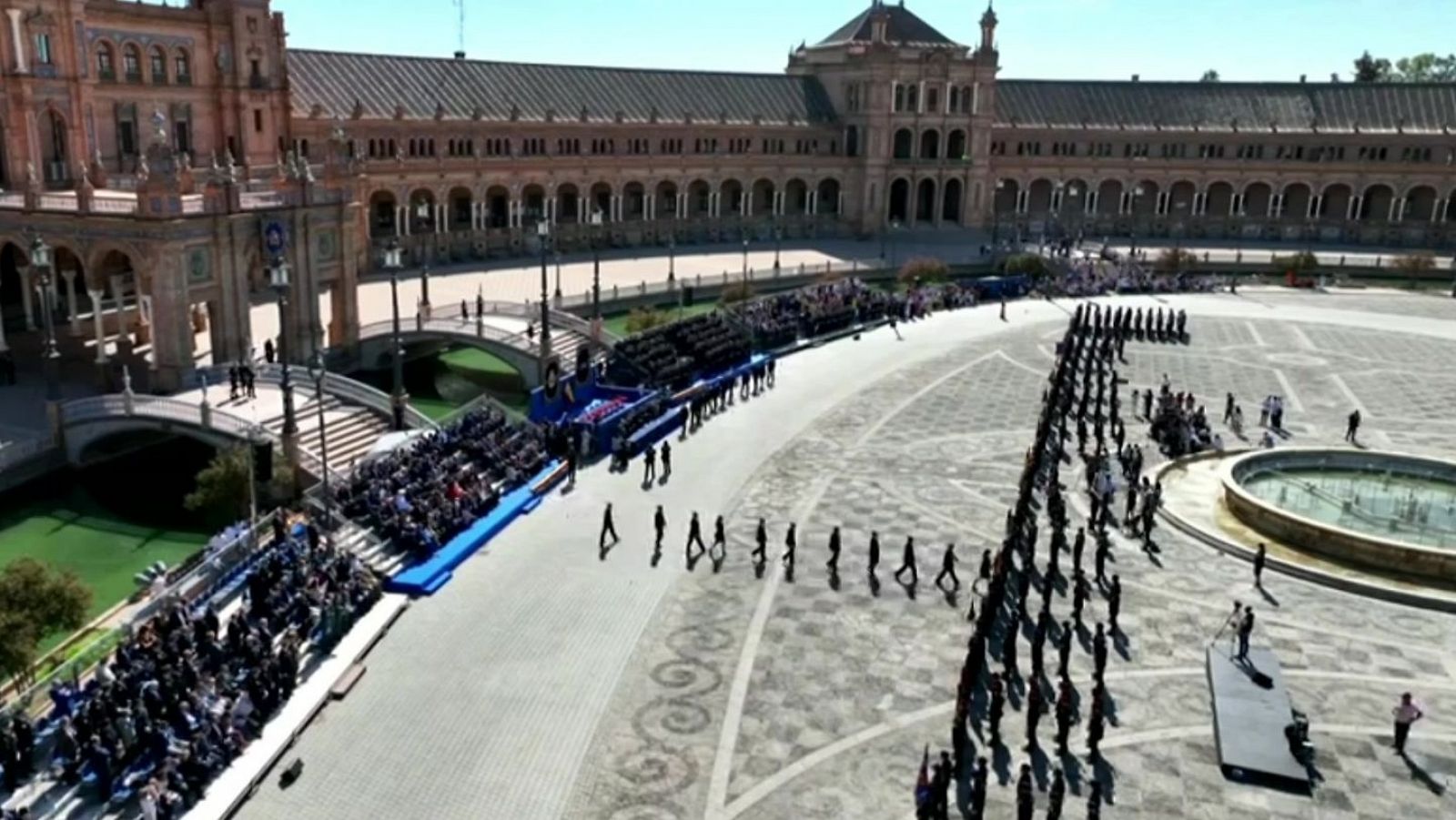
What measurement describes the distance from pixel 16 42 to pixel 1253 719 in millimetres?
49131

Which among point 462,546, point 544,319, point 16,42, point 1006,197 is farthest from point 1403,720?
point 1006,197

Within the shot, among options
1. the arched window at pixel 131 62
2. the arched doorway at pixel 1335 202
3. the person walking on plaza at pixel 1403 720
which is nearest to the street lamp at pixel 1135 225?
the arched doorway at pixel 1335 202

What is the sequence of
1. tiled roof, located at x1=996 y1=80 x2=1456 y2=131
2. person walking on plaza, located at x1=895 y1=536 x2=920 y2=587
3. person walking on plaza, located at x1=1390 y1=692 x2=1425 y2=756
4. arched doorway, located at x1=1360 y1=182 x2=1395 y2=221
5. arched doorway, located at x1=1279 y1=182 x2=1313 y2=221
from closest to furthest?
person walking on plaza, located at x1=1390 y1=692 x2=1425 y2=756 → person walking on plaza, located at x1=895 y1=536 x2=920 y2=587 → tiled roof, located at x1=996 y1=80 x2=1456 y2=131 → arched doorway, located at x1=1360 y1=182 x2=1395 y2=221 → arched doorway, located at x1=1279 y1=182 x2=1313 y2=221

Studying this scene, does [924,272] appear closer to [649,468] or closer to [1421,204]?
[649,468]

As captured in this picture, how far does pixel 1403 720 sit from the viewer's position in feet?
66.2

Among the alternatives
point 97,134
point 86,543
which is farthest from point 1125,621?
point 97,134

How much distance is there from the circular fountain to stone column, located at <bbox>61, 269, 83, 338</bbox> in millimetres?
38738

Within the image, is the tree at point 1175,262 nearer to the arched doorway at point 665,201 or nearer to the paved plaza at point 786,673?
the arched doorway at point 665,201

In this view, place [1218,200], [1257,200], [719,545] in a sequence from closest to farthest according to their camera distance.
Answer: [719,545] → [1257,200] → [1218,200]

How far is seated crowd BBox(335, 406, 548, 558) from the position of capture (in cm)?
2864

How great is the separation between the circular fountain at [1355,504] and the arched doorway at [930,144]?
62.5m

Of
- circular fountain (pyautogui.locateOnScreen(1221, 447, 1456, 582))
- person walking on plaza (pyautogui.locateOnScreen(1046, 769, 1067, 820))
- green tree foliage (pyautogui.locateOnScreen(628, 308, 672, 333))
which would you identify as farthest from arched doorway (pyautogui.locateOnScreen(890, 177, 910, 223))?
person walking on plaza (pyautogui.locateOnScreen(1046, 769, 1067, 820))

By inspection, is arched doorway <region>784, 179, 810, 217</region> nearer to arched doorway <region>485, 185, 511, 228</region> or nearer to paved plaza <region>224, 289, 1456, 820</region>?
arched doorway <region>485, 185, 511, 228</region>

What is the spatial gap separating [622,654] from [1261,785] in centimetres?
1185
